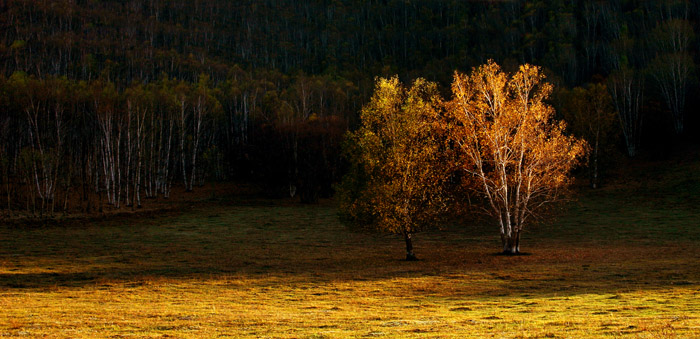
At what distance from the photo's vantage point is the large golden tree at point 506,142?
3934 centimetres

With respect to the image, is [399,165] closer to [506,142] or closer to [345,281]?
[506,142]

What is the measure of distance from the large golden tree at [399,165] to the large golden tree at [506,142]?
2339mm

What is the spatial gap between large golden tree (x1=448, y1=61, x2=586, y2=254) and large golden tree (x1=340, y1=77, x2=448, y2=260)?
7.67ft

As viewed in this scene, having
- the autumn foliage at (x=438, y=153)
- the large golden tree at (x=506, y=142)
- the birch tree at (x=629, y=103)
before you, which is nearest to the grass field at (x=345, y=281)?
the autumn foliage at (x=438, y=153)

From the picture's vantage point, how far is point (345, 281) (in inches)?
1214

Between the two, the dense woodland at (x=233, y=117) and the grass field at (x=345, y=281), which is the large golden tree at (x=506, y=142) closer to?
the grass field at (x=345, y=281)

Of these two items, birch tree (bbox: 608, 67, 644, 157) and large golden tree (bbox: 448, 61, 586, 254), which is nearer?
large golden tree (bbox: 448, 61, 586, 254)

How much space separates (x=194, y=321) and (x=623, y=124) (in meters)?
96.9

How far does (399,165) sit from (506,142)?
7574 mm

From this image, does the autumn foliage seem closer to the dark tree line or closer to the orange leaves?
the orange leaves

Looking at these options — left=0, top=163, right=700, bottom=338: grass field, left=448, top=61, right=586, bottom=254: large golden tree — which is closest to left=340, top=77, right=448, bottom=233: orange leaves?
left=448, top=61, right=586, bottom=254: large golden tree

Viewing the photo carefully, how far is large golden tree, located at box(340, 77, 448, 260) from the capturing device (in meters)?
38.4

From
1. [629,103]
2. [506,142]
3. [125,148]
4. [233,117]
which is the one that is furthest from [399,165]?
[233,117]

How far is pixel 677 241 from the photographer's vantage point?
45031 millimetres
